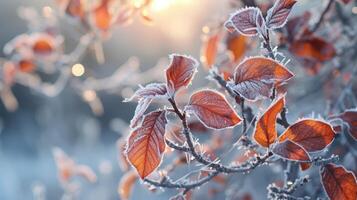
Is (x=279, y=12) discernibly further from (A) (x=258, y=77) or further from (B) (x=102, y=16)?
(B) (x=102, y=16)

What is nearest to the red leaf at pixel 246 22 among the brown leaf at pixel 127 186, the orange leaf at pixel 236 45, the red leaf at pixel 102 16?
the brown leaf at pixel 127 186

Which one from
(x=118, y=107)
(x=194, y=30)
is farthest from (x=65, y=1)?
(x=118, y=107)

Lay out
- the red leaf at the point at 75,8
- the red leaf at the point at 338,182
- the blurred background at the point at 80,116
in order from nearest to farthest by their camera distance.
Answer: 1. the red leaf at the point at 338,182
2. the red leaf at the point at 75,8
3. the blurred background at the point at 80,116

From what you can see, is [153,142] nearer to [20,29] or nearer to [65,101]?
[65,101]

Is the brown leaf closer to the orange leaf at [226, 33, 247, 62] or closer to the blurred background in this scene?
the orange leaf at [226, 33, 247, 62]

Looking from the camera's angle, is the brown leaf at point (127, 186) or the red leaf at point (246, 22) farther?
the brown leaf at point (127, 186)

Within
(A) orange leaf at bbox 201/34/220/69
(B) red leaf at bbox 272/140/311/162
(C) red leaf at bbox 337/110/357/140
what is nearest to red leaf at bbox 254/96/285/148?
(B) red leaf at bbox 272/140/311/162

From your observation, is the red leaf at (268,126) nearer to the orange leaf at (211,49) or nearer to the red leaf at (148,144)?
the red leaf at (148,144)
